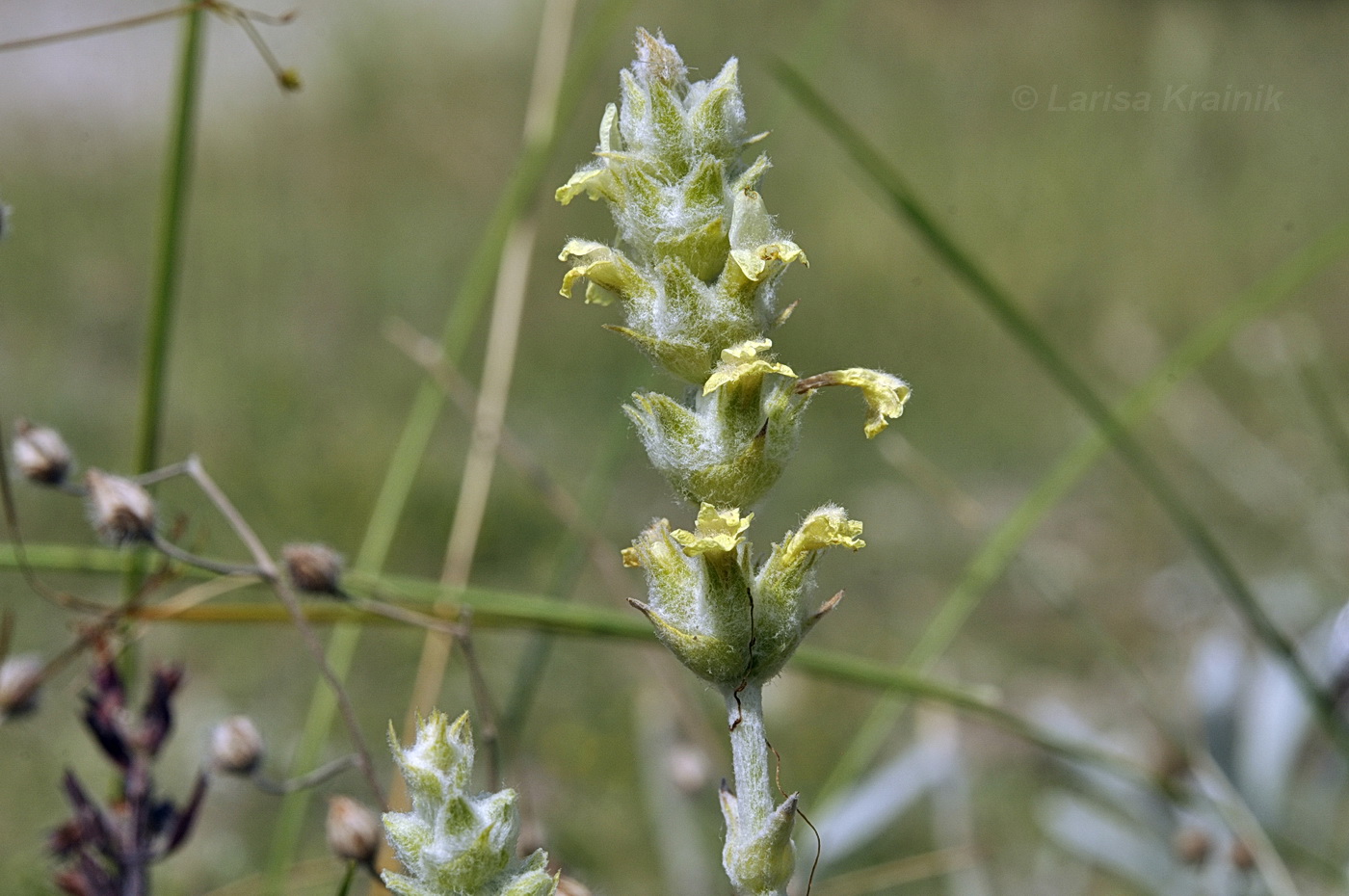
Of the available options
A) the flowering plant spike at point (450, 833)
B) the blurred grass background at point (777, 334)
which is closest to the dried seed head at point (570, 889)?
the flowering plant spike at point (450, 833)

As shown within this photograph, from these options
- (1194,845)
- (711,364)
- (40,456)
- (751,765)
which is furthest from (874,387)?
(1194,845)

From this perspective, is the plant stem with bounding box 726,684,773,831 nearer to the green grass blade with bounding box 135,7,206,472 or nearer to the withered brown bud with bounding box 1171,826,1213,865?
the green grass blade with bounding box 135,7,206,472

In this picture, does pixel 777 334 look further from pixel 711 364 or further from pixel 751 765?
pixel 751 765

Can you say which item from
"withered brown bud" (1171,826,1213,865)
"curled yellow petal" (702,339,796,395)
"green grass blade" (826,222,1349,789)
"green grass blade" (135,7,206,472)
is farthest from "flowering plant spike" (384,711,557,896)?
"withered brown bud" (1171,826,1213,865)

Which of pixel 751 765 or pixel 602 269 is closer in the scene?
pixel 751 765

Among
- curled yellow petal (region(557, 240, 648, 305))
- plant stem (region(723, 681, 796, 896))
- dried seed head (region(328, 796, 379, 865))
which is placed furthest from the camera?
dried seed head (region(328, 796, 379, 865))

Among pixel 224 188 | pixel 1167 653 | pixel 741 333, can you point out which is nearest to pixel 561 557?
pixel 741 333

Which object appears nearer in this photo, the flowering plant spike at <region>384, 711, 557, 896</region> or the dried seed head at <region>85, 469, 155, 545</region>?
the flowering plant spike at <region>384, 711, 557, 896</region>
